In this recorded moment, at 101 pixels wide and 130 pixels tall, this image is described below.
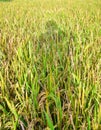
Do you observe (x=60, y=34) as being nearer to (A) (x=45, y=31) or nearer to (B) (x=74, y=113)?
(A) (x=45, y=31)

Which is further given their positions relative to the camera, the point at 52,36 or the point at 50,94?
the point at 52,36

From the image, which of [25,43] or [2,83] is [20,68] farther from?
[25,43]

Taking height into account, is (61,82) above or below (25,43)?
below

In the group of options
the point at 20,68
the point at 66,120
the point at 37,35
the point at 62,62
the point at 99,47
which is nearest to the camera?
the point at 66,120

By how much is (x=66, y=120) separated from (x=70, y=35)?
1234mm

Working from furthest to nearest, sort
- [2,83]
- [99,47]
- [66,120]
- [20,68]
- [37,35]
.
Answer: [37,35] < [99,47] < [20,68] < [2,83] < [66,120]

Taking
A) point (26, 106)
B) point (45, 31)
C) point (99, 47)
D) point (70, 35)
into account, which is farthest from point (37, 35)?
point (26, 106)

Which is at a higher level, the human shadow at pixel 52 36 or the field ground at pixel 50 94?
the human shadow at pixel 52 36

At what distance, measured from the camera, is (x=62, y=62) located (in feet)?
4.92

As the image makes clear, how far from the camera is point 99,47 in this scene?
169 centimetres

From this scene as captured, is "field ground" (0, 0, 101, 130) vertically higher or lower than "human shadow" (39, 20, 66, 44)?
lower

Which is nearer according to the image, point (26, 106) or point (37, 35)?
point (26, 106)

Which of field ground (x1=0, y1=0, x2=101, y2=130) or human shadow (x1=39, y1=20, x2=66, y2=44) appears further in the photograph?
human shadow (x1=39, y1=20, x2=66, y2=44)

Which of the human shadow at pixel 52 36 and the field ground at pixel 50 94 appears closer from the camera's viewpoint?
the field ground at pixel 50 94
